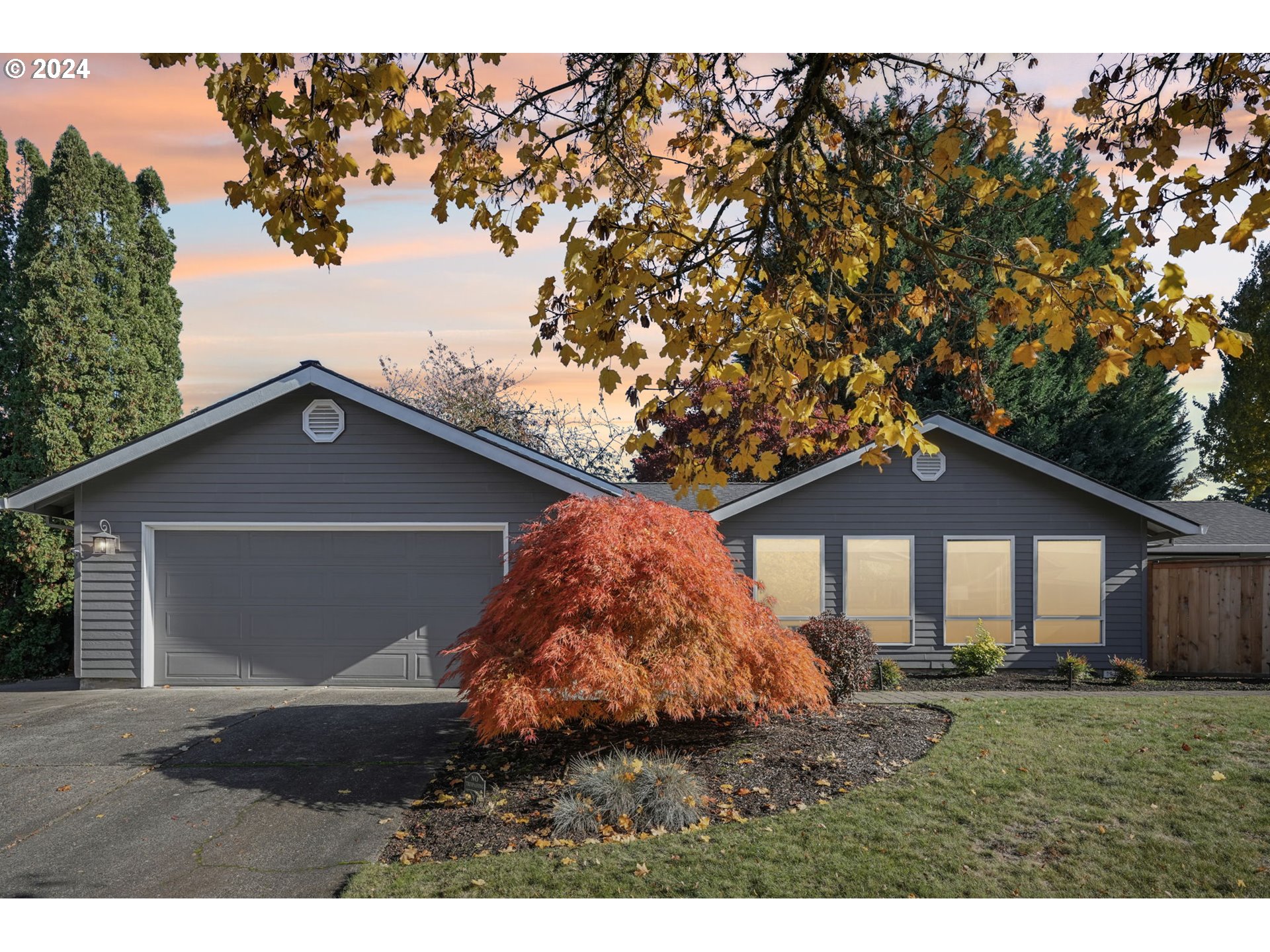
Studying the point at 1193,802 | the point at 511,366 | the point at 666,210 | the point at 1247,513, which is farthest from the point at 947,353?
the point at 511,366

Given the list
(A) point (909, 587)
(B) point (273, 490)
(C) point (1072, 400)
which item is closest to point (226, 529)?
(B) point (273, 490)

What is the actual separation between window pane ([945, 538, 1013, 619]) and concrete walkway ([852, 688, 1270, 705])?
1.92 metres

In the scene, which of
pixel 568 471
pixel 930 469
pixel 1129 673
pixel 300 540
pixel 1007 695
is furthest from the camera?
pixel 930 469

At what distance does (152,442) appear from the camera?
1144 cm

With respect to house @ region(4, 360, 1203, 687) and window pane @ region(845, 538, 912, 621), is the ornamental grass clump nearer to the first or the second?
window pane @ region(845, 538, 912, 621)

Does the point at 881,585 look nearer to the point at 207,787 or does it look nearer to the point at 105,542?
the point at 207,787

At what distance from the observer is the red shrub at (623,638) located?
6867 millimetres

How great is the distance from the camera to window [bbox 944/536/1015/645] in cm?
1341

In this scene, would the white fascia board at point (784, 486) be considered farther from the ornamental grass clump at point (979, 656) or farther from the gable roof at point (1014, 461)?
the ornamental grass clump at point (979, 656)

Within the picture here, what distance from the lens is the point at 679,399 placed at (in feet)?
16.0

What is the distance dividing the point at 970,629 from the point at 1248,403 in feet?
43.1

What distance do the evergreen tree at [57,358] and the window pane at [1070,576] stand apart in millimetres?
14864
